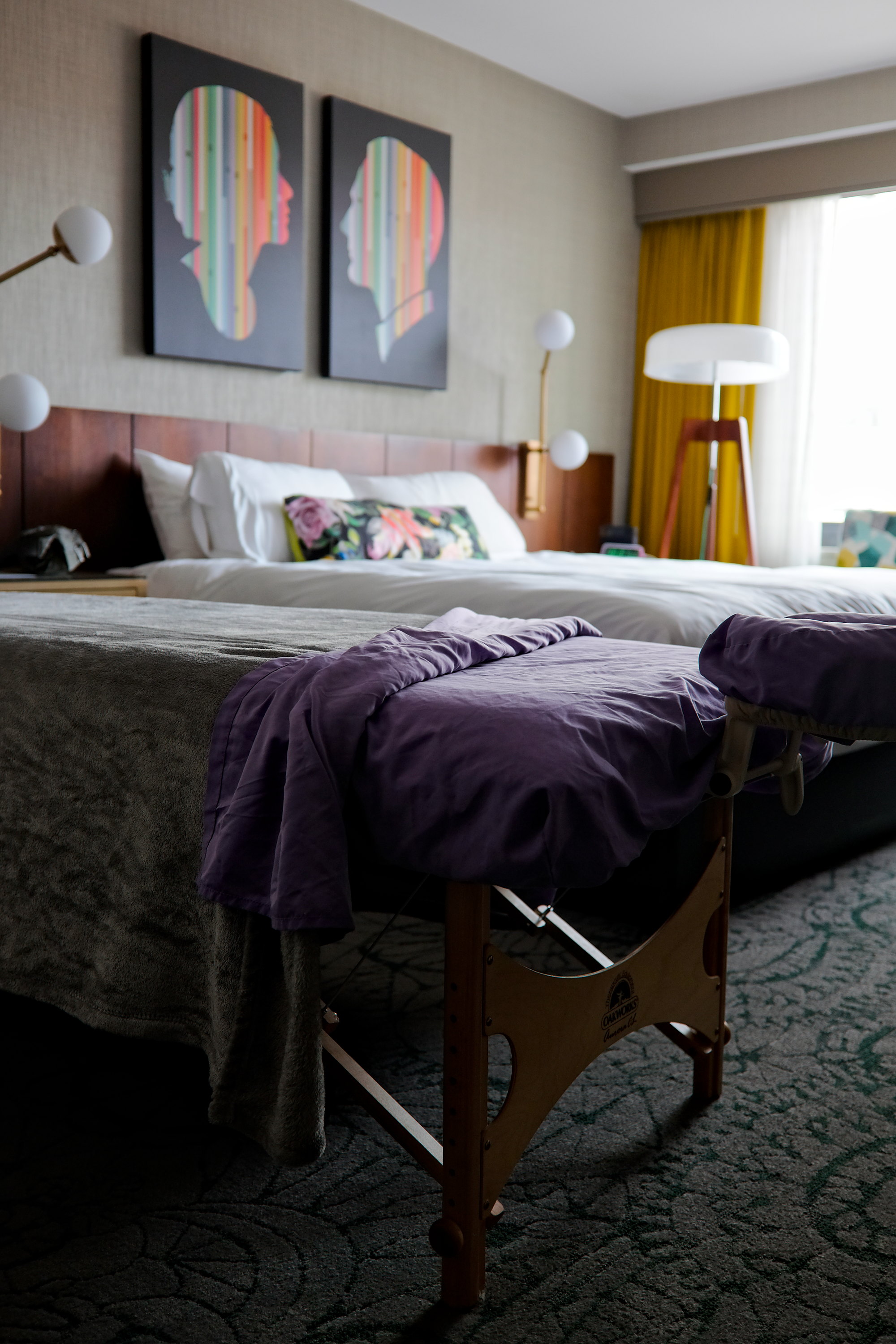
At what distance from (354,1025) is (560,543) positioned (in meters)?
3.85

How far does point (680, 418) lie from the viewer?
571cm

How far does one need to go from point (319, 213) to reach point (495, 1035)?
3655 millimetres

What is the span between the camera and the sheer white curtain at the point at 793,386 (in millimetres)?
5258

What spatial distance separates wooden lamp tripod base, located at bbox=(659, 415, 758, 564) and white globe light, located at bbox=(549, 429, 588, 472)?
1.73 feet

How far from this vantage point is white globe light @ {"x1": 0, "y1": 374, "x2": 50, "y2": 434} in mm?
2973

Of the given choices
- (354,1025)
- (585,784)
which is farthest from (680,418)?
(585,784)

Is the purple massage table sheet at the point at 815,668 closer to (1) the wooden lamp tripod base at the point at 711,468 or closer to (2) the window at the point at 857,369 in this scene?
(1) the wooden lamp tripod base at the point at 711,468

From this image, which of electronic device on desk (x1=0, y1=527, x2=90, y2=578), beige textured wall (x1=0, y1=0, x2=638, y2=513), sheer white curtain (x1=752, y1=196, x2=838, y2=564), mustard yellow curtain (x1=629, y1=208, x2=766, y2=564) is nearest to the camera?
electronic device on desk (x1=0, y1=527, x2=90, y2=578)

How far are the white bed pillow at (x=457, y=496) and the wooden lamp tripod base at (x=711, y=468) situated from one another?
1104 mm

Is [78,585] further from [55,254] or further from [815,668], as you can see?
[815,668]

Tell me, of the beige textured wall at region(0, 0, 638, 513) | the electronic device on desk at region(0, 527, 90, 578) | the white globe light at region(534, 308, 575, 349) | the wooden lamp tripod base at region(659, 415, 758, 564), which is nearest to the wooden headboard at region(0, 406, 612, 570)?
the beige textured wall at region(0, 0, 638, 513)

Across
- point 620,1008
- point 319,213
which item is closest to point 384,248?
point 319,213

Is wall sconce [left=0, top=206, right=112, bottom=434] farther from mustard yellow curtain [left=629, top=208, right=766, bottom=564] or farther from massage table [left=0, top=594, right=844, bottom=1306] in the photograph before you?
mustard yellow curtain [left=629, top=208, right=766, bottom=564]

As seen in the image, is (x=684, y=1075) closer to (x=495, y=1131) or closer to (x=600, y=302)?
(x=495, y=1131)
